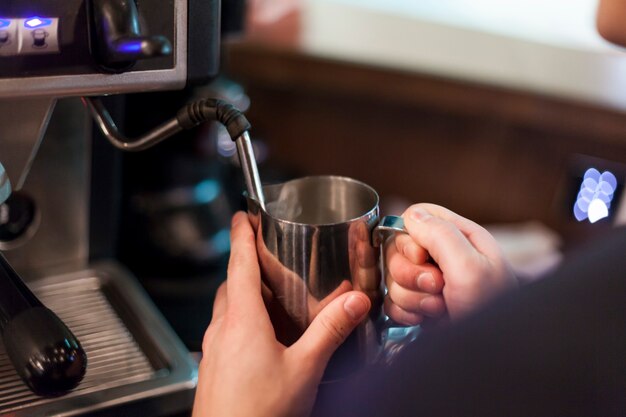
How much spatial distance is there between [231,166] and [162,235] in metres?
0.21

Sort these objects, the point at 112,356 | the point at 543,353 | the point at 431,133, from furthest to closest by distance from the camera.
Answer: the point at 431,133 < the point at 112,356 < the point at 543,353

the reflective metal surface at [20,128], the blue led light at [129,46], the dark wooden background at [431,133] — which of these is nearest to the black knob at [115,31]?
the blue led light at [129,46]

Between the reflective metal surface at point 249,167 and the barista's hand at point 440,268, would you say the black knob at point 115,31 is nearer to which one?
the reflective metal surface at point 249,167

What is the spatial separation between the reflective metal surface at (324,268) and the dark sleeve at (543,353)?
0.41 feet

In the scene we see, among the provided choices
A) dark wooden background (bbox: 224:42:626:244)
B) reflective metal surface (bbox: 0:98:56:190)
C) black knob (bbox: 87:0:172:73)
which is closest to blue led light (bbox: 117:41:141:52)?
black knob (bbox: 87:0:172:73)

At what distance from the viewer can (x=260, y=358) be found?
0.51 m

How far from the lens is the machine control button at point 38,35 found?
49 cm

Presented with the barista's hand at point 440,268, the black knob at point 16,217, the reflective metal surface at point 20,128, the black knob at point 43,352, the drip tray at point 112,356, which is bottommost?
the drip tray at point 112,356

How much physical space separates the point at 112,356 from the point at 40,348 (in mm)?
144

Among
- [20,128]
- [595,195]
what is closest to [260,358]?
A: [20,128]

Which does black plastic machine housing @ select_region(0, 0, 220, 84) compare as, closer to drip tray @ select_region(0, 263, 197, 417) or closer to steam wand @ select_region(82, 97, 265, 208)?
steam wand @ select_region(82, 97, 265, 208)

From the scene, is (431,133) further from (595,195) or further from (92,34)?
Answer: (92,34)

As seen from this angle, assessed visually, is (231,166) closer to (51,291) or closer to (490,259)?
(51,291)

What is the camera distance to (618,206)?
139cm
